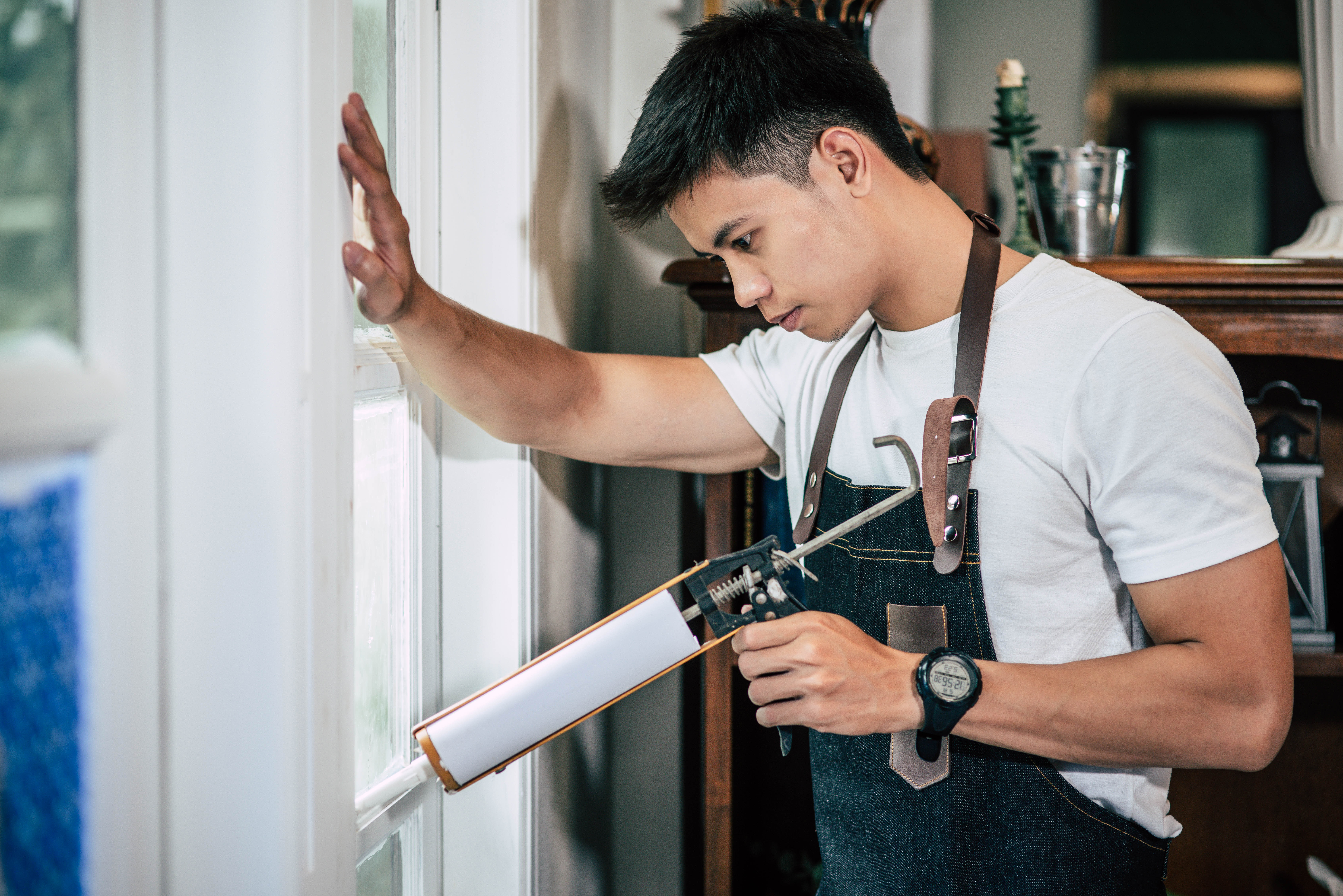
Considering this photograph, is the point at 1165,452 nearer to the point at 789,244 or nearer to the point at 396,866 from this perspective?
the point at 789,244

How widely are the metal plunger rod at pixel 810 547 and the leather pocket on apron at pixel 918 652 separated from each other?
17cm

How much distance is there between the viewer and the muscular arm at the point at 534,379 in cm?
70

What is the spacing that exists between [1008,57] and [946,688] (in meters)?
1.30

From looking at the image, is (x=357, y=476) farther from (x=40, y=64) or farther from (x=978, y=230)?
(x=978, y=230)

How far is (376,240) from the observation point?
73cm

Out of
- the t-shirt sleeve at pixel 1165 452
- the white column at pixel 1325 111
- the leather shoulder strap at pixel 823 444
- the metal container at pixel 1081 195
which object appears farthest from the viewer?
the white column at pixel 1325 111

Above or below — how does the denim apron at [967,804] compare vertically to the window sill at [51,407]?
below

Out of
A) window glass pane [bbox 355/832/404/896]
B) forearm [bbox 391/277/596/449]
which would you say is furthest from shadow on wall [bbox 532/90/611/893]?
window glass pane [bbox 355/832/404/896]

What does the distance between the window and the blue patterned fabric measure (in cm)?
29

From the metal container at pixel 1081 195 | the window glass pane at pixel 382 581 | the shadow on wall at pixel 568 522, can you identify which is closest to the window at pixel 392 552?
the window glass pane at pixel 382 581

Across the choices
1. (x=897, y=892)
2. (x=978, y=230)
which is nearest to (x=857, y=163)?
(x=978, y=230)

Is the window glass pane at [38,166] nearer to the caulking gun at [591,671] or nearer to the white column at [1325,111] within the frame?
the caulking gun at [591,671]

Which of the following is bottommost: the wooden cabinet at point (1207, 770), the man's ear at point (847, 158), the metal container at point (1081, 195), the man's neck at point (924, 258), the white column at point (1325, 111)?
the wooden cabinet at point (1207, 770)

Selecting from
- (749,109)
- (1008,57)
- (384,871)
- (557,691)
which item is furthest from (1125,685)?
(1008,57)
